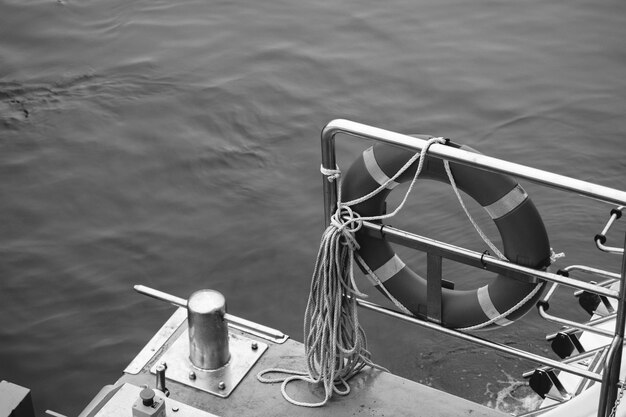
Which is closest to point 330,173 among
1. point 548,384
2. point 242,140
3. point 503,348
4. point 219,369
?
point 503,348

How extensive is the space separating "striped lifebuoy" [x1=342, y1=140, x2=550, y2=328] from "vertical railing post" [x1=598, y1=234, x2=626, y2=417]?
384 millimetres

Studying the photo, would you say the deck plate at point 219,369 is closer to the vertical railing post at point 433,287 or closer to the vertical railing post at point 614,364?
the vertical railing post at point 433,287

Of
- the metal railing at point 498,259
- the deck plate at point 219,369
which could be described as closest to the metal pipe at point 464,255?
the metal railing at point 498,259

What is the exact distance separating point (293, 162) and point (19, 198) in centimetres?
193

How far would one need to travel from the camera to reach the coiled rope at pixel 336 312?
10.6 feet

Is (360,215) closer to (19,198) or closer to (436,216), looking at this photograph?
(436,216)

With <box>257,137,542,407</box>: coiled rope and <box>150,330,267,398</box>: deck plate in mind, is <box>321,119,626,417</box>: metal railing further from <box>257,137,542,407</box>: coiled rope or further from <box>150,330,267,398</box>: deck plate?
<box>150,330,267,398</box>: deck plate

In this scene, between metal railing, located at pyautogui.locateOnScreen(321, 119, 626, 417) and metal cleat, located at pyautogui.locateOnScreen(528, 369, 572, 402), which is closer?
metal railing, located at pyautogui.locateOnScreen(321, 119, 626, 417)

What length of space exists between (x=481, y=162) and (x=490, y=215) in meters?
0.39

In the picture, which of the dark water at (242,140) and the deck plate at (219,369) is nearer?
the deck plate at (219,369)

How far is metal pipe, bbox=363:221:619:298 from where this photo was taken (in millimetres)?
2852

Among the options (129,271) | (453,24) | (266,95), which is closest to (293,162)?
(266,95)

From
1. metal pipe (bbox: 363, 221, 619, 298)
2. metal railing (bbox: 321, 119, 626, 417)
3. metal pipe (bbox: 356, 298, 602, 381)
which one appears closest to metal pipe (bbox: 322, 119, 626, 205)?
Result: metal railing (bbox: 321, 119, 626, 417)

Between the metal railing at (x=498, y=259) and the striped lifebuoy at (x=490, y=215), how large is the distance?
8 cm
